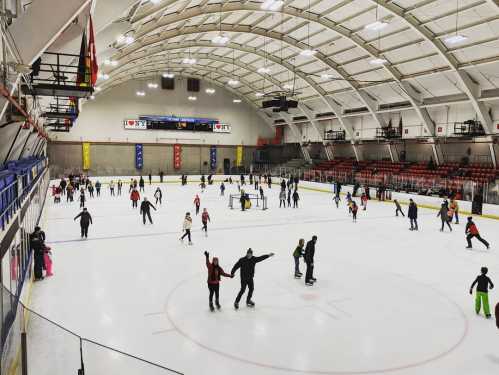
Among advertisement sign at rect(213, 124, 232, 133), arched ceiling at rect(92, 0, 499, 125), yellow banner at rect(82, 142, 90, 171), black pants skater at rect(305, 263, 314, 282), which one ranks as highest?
arched ceiling at rect(92, 0, 499, 125)

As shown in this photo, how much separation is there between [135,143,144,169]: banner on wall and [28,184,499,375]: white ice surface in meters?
29.5

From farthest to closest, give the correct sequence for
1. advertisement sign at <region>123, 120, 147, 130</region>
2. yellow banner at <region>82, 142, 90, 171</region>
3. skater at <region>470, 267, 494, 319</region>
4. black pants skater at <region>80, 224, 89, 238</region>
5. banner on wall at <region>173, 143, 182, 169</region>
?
1. banner on wall at <region>173, 143, 182, 169</region>
2. advertisement sign at <region>123, 120, 147, 130</region>
3. yellow banner at <region>82, 142, 90, 171</region>
4. black pants skater at <region>80, 224, 89, 238</region>
5. skater at <region>470, 267, 494, 319</region>

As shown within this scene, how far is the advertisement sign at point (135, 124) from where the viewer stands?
42938 millimetres

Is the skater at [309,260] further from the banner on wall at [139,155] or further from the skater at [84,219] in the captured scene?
the banner on wall at [139,155]

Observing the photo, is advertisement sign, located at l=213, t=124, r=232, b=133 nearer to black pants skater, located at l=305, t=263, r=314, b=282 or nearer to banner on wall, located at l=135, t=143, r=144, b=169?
banner on wall, located at l=135, t=143, r=144, b=169

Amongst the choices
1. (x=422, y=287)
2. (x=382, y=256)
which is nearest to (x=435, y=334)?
(x=422, y=287)

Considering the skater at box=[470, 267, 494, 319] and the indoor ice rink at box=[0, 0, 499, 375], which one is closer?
the indoor ice rink at box=[0, 0, 499, 375]

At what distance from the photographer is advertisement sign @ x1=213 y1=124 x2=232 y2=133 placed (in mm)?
47375

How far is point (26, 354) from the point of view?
387cm

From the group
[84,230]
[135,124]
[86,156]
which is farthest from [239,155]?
[84,230]

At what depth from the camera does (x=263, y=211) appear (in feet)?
68.6

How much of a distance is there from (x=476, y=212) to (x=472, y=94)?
342 inches

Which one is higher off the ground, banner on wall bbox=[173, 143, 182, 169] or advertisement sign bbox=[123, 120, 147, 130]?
advertisement sign bbox=[123, 120, 147, 130]

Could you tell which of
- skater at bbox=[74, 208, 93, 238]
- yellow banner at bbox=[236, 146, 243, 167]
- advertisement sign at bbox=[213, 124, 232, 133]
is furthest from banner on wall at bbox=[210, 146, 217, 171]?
skater at bbox=[74, 208, 93, 238]
